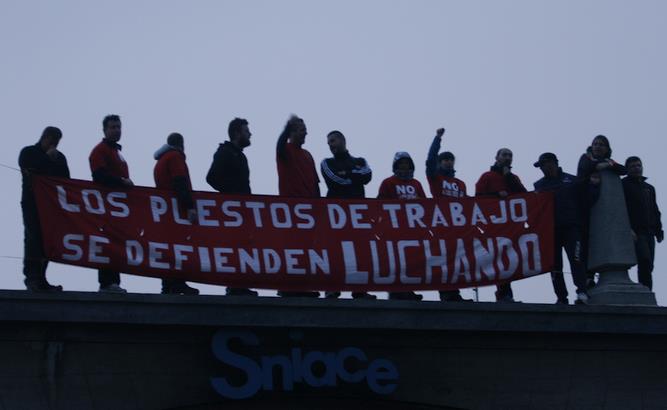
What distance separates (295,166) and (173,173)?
1594mm

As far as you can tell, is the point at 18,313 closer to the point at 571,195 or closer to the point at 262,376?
the point at 262,376

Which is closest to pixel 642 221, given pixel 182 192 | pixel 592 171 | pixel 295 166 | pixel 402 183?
pixel 592 171

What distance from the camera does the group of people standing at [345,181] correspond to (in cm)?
1248

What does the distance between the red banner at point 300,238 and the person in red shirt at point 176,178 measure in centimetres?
10

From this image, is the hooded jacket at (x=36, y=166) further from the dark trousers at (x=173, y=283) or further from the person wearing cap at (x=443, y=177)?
the person wearing cap at (x=443, y=177)

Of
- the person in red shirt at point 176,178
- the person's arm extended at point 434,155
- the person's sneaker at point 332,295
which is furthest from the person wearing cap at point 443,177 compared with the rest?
the person in red shirt at point 176,178

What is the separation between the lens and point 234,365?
40.7ft

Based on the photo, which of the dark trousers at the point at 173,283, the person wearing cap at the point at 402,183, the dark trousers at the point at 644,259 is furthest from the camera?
the dark trousers at the point at 644,259

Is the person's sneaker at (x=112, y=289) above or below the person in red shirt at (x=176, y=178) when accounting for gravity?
below

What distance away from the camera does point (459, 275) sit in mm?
13742

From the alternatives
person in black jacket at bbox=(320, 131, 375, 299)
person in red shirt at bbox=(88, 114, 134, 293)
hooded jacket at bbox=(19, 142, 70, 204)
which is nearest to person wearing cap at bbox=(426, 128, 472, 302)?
person in black jacket at bbox=(320, 131, 375, 299)

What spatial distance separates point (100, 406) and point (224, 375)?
140cm

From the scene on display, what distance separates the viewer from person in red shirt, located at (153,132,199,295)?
1267 cm

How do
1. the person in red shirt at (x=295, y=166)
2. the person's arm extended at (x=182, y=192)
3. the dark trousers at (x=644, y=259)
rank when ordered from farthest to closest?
the dark trousers at (x=644, y=259) < the person in red shirt at (x=295, y=166) < the person's arm extended at (x=182, y=192)
